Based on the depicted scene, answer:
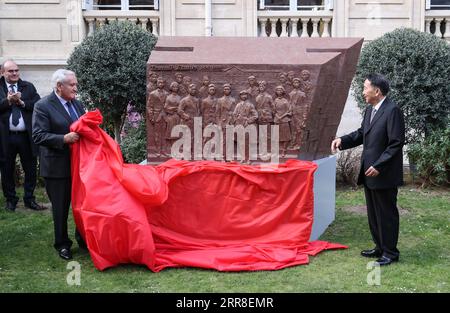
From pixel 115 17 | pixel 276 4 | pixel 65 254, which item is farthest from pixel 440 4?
pixel 65 254

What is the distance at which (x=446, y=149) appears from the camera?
8.72 meters

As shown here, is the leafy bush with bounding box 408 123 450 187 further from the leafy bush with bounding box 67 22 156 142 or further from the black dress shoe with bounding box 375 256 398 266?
the leafy bush with bounding box 67 22 156 142

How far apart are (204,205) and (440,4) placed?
8.46m

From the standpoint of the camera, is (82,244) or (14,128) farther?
(14,128)

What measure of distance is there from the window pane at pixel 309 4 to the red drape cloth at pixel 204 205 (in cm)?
682

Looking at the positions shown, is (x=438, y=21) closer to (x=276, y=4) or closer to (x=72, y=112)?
(x=276, y=4)

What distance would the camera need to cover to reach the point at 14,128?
7.47 m

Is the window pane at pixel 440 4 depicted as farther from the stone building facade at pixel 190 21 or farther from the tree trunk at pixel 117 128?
the tree trunk at pixel 117 128

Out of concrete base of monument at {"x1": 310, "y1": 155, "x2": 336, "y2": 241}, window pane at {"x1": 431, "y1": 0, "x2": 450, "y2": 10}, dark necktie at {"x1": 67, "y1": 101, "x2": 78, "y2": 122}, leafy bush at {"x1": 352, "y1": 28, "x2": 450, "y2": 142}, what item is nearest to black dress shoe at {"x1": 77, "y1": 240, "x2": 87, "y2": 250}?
dark necktie at {"x1": 67, "y1": 101, "x2": 78, "y2": 122}

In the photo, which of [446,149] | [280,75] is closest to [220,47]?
[280,75]

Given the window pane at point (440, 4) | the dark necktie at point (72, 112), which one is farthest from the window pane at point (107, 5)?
the dark necktie at point (72, 112)

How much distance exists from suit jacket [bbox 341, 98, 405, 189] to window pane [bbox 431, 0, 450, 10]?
297 inches

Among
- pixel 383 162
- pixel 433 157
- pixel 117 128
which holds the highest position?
pixel 383 162

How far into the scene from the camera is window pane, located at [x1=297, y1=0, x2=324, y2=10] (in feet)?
39.1
